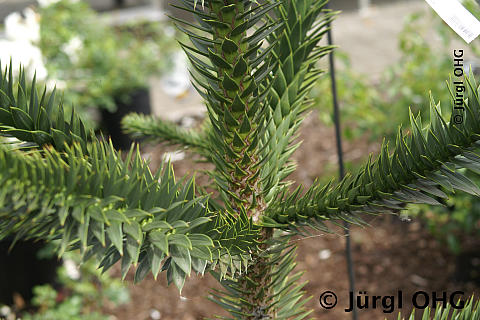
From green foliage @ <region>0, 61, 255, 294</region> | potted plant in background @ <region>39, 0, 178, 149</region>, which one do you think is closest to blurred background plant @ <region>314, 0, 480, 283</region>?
potted plant in background @ <region>39, 0, 178, 149</region>

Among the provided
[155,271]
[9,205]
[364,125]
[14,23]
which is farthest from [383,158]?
[364,125]

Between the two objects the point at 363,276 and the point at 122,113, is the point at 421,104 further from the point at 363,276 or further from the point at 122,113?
the point at 122,113

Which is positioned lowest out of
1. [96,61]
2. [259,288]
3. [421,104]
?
[259,288]

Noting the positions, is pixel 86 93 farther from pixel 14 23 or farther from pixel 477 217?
pixel 477 217

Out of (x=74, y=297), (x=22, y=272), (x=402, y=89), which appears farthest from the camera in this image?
(x=402, y=89)

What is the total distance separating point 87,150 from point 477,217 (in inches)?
77.4

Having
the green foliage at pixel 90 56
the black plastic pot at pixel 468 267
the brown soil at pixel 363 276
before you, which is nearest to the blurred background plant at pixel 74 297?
the brown soil at pixel 363 276

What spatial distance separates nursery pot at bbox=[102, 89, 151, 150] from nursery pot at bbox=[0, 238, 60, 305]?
1.44m

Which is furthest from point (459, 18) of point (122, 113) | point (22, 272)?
point (122, 113)

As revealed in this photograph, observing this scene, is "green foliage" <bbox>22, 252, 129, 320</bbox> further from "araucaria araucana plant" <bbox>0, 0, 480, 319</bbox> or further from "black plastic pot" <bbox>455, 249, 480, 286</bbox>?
"black plastic pot" <bbox>455, 249, 480, 286</bbox>

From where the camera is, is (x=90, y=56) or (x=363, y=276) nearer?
(x=363, y=276)

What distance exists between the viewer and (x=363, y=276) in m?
2.58

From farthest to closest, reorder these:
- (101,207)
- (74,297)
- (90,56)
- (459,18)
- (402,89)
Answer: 1. (90,56)
2. (402,89)
3. (74,297)
4. (459,18)
5. (101,207)

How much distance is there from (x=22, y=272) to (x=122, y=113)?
1.68 metres
